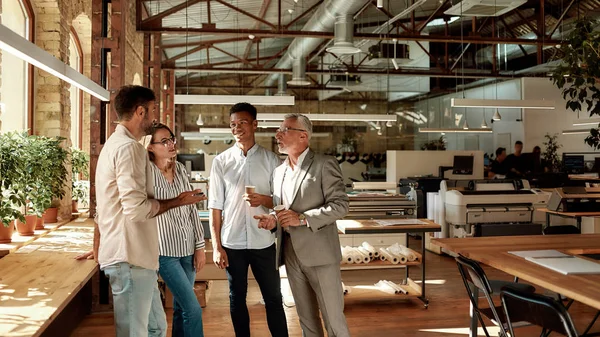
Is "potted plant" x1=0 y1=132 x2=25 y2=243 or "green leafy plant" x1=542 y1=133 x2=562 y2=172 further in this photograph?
"green leafy plant" x1=542 y1=133 x2=562 y2=172

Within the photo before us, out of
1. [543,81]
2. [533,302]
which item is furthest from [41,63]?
[543,81]

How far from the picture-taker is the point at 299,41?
12.6 metres

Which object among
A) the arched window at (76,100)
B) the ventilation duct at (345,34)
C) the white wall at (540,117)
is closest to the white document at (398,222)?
the ventilation duct at (345,34)

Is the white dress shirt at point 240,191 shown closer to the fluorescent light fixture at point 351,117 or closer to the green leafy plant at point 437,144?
the fluorescent light fixture at point 351,117

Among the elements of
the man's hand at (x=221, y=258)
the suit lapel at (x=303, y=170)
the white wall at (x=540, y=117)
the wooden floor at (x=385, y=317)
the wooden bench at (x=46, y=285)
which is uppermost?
the white wall at (x=540, y=117)

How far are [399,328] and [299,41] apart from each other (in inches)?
358

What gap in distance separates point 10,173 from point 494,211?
6054 millimetres

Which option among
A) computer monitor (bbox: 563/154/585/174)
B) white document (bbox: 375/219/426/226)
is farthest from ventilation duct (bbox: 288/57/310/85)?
white document (bbox: 375/219/426/226)

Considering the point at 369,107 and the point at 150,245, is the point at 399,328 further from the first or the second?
the point at 369,107

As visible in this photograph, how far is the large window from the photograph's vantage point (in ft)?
20.3

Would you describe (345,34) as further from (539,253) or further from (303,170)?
(539,253)

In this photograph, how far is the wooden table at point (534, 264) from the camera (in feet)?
7.89

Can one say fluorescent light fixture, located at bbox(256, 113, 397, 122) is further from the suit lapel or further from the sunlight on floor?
the suit lapel

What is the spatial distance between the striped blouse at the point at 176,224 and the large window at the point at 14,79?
3.76 metres
